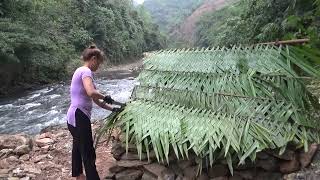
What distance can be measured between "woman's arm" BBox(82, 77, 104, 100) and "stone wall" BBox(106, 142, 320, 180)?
68 cm

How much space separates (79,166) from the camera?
14.7 feet

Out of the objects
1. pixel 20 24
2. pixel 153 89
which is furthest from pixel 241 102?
Answer: pixel 20 24

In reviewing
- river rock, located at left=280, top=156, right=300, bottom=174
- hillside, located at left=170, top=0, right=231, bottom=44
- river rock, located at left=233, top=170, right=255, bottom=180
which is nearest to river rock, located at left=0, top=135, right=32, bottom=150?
river rock, located at left=233, top=170, right=255, bottom=180

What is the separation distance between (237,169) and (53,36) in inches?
881

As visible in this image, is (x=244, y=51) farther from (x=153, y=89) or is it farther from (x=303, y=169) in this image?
(x=303, y=169)

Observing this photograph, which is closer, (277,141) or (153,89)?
(277,141)

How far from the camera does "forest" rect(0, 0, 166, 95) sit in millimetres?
18047

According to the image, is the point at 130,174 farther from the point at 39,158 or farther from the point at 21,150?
the point at 21,150

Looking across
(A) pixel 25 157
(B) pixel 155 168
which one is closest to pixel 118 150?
(B) pixel 155 168

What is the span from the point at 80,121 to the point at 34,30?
17.2 meters

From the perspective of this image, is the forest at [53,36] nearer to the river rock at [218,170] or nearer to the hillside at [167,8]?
the river rock at [218,170]

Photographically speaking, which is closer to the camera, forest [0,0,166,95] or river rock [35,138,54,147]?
river rock [35,138,54,147]

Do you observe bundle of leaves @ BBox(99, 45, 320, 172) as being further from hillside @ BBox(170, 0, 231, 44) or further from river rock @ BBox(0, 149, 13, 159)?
hillside @ BBox(170, 0, 231, 44)

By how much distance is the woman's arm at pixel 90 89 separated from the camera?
391 cm
